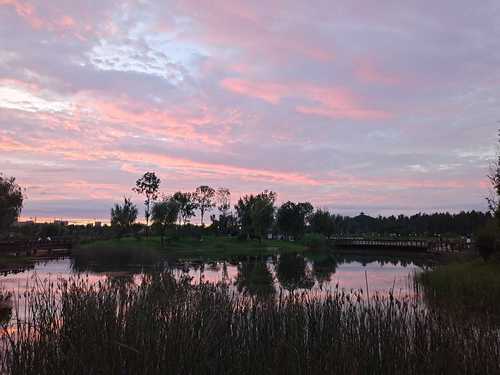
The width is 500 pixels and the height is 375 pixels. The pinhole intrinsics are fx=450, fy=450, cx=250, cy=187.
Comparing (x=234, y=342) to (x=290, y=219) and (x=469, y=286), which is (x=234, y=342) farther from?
(x=290, y=219)

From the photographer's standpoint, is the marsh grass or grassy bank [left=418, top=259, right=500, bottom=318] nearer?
the marsh grass

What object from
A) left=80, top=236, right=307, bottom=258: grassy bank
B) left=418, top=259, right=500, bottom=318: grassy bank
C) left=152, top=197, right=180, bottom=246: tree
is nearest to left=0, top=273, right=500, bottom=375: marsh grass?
left=418, top=259, right=500, bottom=318: grassy bank

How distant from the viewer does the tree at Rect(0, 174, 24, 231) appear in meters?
41.6

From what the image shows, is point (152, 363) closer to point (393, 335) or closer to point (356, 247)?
point (393, 335)

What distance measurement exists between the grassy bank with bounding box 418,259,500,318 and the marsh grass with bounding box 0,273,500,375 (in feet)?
18.8

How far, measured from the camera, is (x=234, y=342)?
7.97 m

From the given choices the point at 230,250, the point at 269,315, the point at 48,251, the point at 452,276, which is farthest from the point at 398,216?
the point at 269,315

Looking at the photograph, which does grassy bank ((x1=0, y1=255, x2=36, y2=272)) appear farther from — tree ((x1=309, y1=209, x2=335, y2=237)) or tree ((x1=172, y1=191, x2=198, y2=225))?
tree ((x1=309, y1=209, x2=335, y2=237))

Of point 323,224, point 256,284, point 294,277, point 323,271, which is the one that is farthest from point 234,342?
point 323,224

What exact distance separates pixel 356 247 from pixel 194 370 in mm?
72541

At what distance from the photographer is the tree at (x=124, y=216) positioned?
6618cm

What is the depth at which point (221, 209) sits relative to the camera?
3666 inches

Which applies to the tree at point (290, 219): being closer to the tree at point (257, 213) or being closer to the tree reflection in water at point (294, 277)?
the tree at point (257, 213)

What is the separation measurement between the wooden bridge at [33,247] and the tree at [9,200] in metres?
2.74
